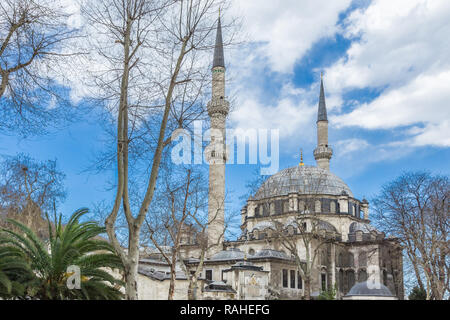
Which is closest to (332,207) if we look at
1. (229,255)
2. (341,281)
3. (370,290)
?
(341,281)

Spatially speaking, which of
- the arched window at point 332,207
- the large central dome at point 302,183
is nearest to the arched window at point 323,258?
the arched window at point 332,207

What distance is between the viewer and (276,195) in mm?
53312

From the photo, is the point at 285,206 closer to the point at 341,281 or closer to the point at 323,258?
the point at 323,258

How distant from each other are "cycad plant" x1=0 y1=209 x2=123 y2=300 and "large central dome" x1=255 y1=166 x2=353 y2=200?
40.6m

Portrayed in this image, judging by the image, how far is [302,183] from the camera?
179 ft

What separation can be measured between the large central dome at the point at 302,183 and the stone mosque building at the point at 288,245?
0.43 ft

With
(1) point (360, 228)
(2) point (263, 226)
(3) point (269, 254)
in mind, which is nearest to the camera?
(3) point (269, 254)

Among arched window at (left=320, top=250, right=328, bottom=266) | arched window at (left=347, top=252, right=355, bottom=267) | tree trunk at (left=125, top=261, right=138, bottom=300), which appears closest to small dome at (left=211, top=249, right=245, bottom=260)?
arched window at (left=320, top=250, right=328, bottom=266)

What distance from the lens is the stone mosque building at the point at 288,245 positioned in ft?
103

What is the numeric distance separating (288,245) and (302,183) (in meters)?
9.32

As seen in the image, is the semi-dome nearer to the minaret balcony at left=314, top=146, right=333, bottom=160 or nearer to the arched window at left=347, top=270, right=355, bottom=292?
the arched window at left=347, top=270, right=355, bottom=292

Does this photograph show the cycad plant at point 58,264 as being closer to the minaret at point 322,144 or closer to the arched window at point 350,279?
the arched window at point 350,279

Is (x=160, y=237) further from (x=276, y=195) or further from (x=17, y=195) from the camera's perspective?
(x=276, y=195)
